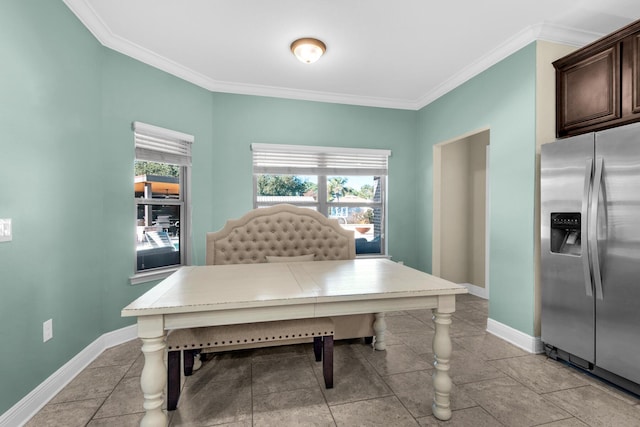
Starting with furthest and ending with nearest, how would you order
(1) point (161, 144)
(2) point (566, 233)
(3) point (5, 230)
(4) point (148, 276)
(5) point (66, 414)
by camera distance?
(1) point (161, 144)
(4) point (148, 276)
(2) point (566, 233)
(5) point (66, 414)
(3) point (5, 230)

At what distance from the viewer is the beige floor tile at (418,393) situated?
5.83ft

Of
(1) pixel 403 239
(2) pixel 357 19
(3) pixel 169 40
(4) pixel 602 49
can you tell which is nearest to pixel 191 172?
(3) pixel 169 40

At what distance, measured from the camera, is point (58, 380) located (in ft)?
6.50

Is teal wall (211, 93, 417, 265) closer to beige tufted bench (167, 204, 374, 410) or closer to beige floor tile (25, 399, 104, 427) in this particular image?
beige tufted bench (167, 204, 374, 410)

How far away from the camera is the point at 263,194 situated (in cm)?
399

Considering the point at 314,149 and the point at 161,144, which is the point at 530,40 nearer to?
the point at 314,149

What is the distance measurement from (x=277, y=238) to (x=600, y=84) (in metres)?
2.98

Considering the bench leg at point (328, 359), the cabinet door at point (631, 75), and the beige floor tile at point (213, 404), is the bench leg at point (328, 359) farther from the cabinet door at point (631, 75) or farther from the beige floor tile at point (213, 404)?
the cabinet door at point (631, 75)

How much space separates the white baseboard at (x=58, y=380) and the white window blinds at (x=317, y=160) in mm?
2294

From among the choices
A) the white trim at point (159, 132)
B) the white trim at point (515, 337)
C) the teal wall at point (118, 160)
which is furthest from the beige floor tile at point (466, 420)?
the white trim at point (159, 132)

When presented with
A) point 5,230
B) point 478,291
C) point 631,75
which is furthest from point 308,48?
point 478,291

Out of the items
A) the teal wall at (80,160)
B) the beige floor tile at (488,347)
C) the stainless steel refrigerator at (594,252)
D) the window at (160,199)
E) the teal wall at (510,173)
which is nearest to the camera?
the teal wall at (80,160)

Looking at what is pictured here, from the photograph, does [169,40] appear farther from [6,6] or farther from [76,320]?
[76,320]

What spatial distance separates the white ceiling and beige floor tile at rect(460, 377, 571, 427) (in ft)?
9.23
